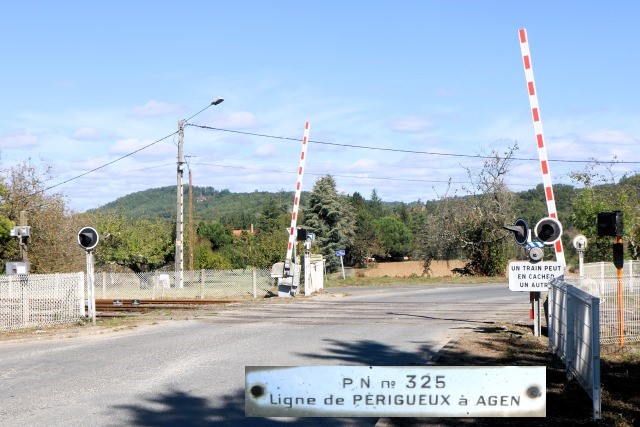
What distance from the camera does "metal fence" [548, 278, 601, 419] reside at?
814cm

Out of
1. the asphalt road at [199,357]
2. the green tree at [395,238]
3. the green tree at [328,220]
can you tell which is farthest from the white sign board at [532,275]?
the green tree at [395,238]

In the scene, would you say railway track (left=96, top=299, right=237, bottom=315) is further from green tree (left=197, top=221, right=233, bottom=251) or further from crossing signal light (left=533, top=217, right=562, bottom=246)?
green tree (left=197, top=221, right=233, bottom=251)

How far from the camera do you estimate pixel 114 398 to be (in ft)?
32.5

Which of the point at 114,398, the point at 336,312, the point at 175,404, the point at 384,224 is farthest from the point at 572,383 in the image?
the point at 384,224

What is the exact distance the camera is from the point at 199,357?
43.9 ft

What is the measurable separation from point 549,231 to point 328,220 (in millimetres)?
67509

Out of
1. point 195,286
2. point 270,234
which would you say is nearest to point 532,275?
point 195,286

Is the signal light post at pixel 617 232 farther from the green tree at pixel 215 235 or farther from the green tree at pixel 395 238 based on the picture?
the green tree at pixel 395 238

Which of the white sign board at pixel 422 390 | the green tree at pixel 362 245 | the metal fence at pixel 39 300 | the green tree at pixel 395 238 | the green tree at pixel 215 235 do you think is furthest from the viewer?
the green tree at pixel 395 238

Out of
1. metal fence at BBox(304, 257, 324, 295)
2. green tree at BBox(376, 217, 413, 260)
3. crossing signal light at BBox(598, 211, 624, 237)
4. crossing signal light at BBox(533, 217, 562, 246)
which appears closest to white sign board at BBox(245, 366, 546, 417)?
crossing signal light at BBox(598, 211, 624, 237)

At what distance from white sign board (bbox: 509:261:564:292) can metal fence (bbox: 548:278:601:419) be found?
5.51ft

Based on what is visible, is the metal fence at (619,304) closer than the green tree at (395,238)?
Yes

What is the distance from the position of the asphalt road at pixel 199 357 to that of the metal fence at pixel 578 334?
6.86ft

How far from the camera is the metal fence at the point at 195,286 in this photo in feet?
110
